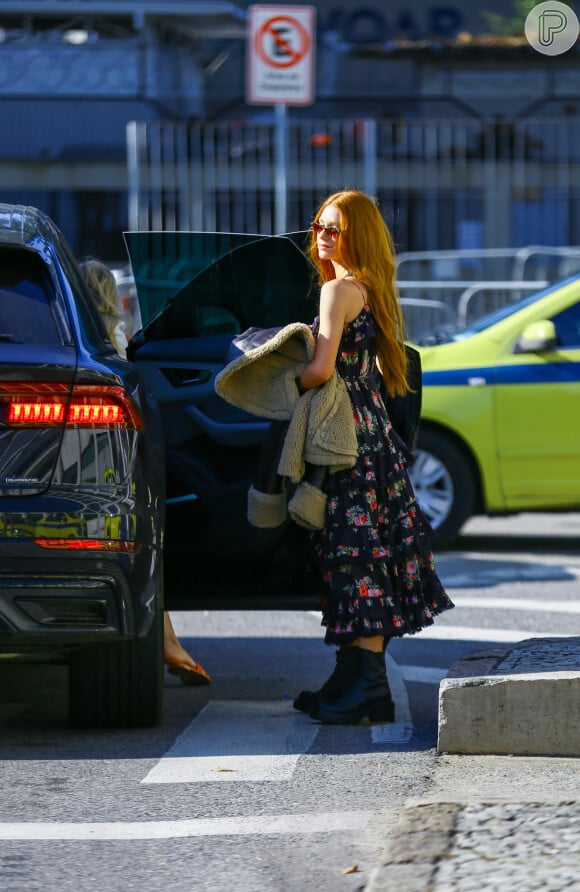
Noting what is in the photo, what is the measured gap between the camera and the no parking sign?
Result: 1362 cm

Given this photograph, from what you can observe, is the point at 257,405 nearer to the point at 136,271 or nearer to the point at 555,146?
the point at 136,271

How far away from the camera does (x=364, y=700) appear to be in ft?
18.2

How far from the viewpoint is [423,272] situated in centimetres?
1692

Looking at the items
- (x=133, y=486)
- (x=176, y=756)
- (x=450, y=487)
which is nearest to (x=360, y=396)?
(x=133, y=486)

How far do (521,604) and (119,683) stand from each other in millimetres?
3265

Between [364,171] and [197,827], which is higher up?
[364,171]

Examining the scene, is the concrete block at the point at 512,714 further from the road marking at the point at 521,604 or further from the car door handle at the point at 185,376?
the road marking at the point at 521,604

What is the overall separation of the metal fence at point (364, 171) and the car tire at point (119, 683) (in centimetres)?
1168

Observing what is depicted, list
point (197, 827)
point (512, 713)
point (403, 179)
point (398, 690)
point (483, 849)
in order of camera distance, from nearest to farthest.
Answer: point (483, 849) → point (197, 827) → point (512, 713) → point (398, 690) → point (403, 179)

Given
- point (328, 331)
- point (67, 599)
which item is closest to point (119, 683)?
point (67, 599)

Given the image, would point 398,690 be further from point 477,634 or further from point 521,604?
point 521,604

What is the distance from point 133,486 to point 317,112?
71.7ft

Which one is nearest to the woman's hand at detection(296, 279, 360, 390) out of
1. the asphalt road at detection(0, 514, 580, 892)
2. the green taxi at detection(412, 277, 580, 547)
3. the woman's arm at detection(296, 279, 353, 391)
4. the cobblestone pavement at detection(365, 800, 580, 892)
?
the woman's arm at detection(296, 279, 353, 391)

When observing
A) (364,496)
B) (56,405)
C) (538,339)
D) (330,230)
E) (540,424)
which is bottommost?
(364,496)
